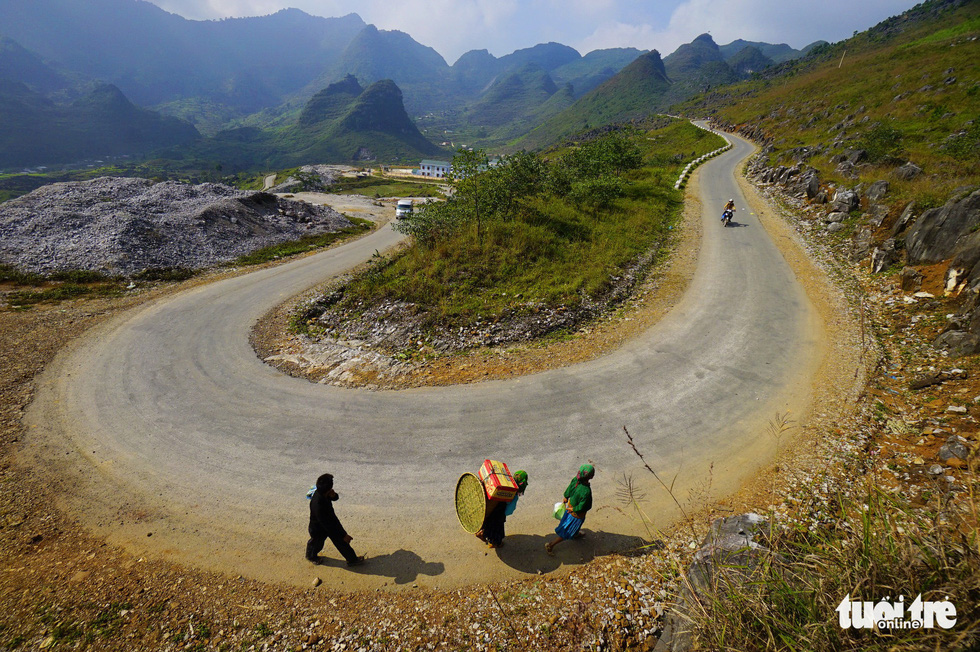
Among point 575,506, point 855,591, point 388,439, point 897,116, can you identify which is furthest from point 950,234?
point 897,116

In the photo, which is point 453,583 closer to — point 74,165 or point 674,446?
point 674,446

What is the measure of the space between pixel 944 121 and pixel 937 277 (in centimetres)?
3702

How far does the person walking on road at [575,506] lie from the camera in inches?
235

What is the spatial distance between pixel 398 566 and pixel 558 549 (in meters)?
2.76

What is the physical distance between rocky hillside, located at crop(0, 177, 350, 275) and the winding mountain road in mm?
12221

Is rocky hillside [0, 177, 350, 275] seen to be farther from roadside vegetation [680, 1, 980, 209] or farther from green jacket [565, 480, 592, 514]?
roadside vegetation [680, 1, 980, 209]

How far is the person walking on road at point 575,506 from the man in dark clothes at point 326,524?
11.0 ft

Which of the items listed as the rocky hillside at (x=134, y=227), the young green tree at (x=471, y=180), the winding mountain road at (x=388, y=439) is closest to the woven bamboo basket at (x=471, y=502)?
the winding mountain road at (x=388, y=439)

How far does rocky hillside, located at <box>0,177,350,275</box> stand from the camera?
2164 centimetres

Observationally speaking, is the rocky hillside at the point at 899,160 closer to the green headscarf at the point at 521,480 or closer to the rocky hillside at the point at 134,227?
the green headscarf at the point at 521,480

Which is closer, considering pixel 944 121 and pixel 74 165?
pixel 944 121

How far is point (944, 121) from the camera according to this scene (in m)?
32.8

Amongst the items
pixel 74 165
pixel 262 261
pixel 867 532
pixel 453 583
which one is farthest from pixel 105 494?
pixel 74 165

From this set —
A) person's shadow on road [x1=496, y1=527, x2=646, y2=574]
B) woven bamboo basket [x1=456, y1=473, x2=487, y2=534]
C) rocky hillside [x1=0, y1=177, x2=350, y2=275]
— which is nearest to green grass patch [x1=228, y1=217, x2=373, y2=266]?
rocky hillside [x1=0, y1=177, x2=350, y2=275]
